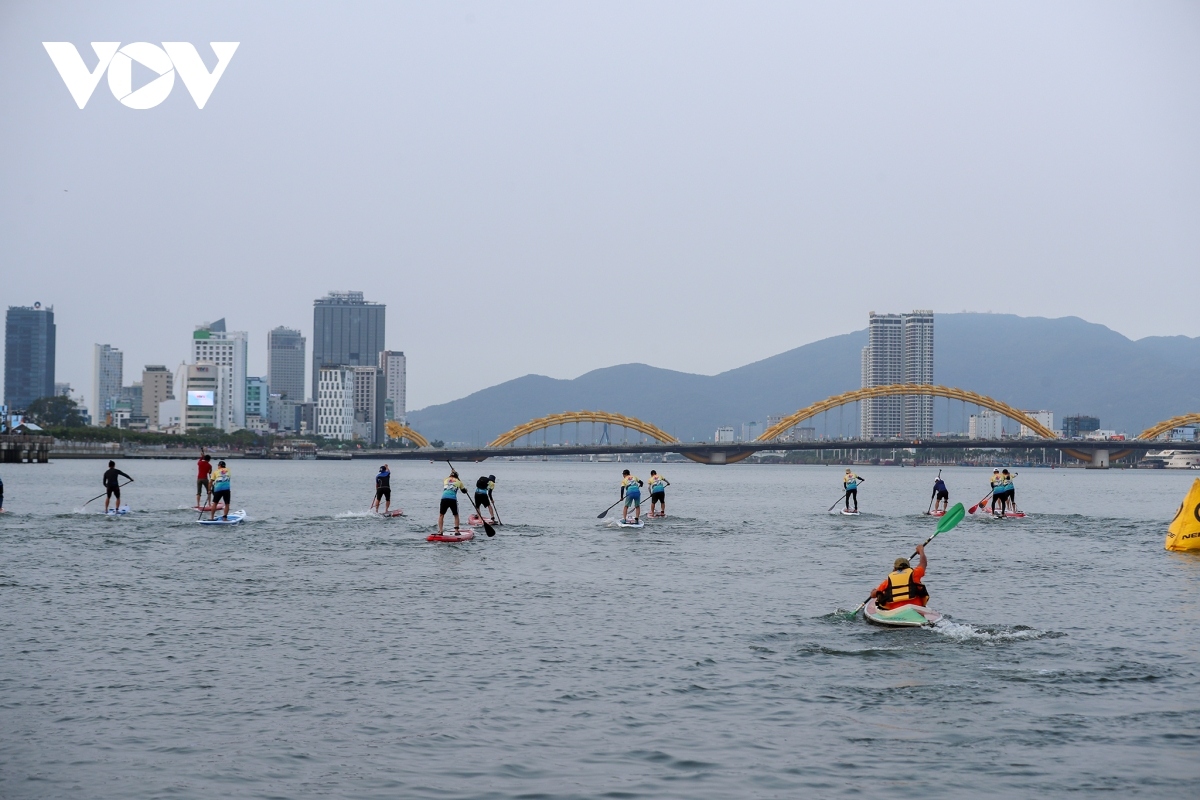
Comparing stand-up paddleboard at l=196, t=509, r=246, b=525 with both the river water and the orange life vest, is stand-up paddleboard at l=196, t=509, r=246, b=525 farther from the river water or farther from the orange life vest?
the orange life vest

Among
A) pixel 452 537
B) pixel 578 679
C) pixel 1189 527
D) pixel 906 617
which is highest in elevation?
pixel 1189 527

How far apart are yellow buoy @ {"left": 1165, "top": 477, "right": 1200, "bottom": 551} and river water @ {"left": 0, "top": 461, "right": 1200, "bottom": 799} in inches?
230

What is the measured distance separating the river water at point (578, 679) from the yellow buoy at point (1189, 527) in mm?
5850

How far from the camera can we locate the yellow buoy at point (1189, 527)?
1507 inches

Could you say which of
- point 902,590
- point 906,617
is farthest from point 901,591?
point 906,617

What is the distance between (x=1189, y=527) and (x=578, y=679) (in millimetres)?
29021

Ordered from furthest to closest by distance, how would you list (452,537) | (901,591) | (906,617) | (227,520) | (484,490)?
(227,520) → (484,490) → (452,537) → (901,591) → (906,617)

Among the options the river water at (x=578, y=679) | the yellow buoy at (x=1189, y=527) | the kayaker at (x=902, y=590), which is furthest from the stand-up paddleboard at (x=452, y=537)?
the yellow buoy at (x=1189, y=527)

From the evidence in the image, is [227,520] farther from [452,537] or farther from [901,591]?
[901,591]

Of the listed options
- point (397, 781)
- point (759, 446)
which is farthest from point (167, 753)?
point (759, 446)

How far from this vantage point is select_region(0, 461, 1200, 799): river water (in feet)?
41.5

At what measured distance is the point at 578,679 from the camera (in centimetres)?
1706

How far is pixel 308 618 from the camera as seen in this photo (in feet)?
73.7

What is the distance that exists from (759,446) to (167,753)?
15577 cm
